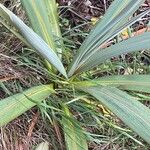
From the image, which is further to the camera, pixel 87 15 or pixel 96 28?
pixel 87 15

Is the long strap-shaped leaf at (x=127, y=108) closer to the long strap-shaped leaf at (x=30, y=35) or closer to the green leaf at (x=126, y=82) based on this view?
the green leaf at (x=126, y=82)

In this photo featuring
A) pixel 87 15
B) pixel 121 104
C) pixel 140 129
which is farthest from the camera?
pixel 87 15

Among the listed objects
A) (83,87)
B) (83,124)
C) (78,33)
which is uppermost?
(78,33)

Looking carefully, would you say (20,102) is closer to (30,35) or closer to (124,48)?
(30,35)

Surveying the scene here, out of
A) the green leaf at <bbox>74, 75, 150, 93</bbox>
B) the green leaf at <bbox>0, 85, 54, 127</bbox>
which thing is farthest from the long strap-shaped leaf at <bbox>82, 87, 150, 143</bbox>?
the green leaf at <bbox>0, 85, 54, 127</bbox>

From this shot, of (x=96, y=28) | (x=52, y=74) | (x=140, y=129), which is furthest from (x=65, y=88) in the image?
→ (x=140, y=129)

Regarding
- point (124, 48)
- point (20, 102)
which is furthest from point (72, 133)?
point (124, 48)

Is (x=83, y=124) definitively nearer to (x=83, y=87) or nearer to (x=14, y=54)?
(x=83, y=87)

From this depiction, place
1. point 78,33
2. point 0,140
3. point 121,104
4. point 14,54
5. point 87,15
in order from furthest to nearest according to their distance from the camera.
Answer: point 87,15 < point 78,33 < point 14,54 < point 0,140 < point 121,104
